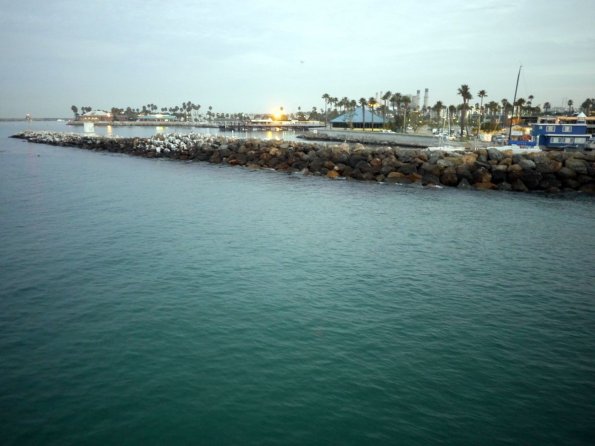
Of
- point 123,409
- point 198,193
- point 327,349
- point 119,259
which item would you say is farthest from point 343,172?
point 123,409

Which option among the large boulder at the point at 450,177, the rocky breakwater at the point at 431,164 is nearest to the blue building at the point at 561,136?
the rocky breakwater at the point at 431,164

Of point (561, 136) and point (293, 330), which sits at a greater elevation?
point (561, 136)

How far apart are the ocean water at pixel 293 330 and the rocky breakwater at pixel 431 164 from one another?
13.7 metres

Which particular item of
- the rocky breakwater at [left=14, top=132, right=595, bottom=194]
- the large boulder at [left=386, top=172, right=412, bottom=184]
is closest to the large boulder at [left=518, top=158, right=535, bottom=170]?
the rocky breakwater at [left=14, top=132, right=595, bottom=194]

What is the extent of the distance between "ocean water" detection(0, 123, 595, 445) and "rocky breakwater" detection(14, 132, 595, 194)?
1375 cm

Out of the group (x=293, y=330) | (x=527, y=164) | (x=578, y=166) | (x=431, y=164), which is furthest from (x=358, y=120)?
(x=293, y=330)

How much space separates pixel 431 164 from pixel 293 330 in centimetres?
3234

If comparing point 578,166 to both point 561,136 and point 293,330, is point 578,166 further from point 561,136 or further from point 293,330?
point 293,330

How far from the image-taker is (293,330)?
40.3 ft

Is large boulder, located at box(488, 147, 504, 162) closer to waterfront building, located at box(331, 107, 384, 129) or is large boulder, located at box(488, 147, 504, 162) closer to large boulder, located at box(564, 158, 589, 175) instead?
large boulder, located at box(564, 158, 589, 175)

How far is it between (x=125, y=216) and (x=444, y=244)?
58.7 ft

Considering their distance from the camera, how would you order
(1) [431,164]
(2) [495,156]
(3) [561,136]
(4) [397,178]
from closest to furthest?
(2) [495,156] → (1) [431,164] → (4) [397,178] → (3) [561,136]

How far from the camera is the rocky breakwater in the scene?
37969 millimetres

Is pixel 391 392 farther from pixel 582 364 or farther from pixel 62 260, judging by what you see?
pixel 62 260
